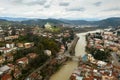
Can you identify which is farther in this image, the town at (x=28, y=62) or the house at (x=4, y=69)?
the town at (x=28, y=62)

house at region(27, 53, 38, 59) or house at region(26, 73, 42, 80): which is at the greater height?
house at region(27, 53, 38, 59)

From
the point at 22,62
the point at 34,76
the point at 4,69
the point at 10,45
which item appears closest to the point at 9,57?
Answer: the point at 22,62

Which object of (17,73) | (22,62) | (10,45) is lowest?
(17,73)

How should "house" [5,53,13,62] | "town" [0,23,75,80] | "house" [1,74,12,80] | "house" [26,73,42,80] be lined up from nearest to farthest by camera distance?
"house" [1,74,12,80] < "house" [26,73,42,80] < "town" [0,23,75,80] < "house" [5,53,13,62]

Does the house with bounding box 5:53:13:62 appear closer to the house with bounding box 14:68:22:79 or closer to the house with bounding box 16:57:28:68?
the house with bounding box 16:57:28:68

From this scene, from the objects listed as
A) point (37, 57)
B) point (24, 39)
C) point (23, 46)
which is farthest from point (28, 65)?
point (24, 39)

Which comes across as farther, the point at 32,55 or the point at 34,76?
the point at 32,55

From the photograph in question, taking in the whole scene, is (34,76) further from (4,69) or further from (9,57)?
(9,57)

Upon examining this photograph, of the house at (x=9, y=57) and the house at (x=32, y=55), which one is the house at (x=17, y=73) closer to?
the house at (x=9, y=57)

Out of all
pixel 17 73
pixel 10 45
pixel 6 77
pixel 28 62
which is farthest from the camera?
pixel 10 45

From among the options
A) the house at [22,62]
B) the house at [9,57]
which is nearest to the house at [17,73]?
the house at [22,62]

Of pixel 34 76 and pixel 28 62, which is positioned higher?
pixel 28 62

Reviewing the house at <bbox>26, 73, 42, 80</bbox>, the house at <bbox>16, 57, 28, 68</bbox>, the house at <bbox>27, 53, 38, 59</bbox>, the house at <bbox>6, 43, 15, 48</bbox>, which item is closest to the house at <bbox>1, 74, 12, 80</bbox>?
the house at <bbox>26, 73, 42, 80</bbox>
